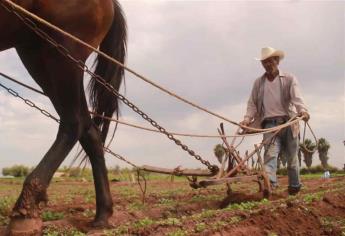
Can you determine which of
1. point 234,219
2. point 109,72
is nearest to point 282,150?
point 109,72

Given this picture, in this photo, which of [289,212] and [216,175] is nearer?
[289,212]

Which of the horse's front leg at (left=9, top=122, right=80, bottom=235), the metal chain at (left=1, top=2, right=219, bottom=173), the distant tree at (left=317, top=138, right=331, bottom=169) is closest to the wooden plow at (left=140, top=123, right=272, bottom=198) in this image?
the metal chain at (left=1, top=2, right=219, bottom=173)

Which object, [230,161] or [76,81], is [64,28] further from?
[230,161]

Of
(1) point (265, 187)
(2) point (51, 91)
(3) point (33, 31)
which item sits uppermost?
(3) point (33, 31)

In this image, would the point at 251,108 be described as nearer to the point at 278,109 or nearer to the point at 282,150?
the point at 278,109

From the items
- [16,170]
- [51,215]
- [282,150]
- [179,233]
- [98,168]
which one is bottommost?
[179,233]

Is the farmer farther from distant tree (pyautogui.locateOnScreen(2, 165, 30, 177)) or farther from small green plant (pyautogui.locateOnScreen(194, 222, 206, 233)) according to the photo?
distant tree (pyautogui.locateOnScreen(2, 165, 30, 177))

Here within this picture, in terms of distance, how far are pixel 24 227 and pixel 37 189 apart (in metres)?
0.31

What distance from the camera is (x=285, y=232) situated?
4273 millimetres

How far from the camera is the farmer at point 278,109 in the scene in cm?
698

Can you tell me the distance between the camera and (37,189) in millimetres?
4105

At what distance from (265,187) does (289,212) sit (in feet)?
5.43

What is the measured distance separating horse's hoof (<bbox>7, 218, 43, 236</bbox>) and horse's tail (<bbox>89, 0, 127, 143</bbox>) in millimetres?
1432

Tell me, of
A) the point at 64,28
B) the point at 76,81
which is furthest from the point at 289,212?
the point at 64,28
